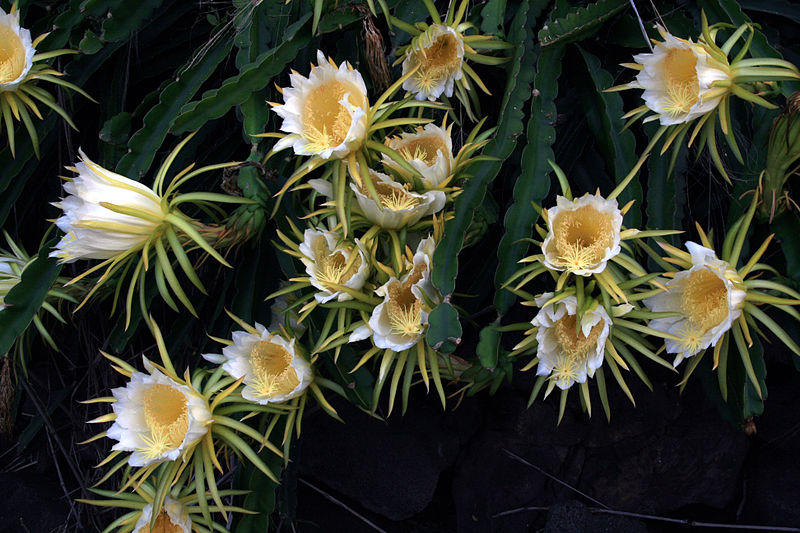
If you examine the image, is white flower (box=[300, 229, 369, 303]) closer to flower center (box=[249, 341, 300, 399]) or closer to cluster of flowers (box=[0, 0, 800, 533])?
cluster of flowers (box=[0, 0, 800, 533])

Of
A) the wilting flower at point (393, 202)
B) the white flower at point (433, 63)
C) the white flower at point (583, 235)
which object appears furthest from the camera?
the white flower at point (433, 63)

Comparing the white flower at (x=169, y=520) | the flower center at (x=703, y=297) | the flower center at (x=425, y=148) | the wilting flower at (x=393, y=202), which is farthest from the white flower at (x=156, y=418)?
the flower center at (x=703, y=297)

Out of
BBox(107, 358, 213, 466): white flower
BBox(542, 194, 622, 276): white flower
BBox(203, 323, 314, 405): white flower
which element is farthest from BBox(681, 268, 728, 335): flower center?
BBox(107, 358, 213, 466): white flower

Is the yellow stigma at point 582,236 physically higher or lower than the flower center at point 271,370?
higher

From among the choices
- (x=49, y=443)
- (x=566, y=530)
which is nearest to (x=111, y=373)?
(x=49, y=443)

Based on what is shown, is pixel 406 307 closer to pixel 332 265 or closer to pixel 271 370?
pixel 332 265

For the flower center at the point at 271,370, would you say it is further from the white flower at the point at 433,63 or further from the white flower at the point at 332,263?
the white flower at the point at 433,63
